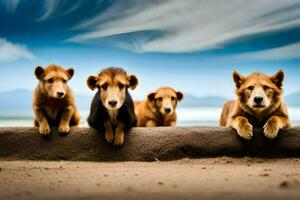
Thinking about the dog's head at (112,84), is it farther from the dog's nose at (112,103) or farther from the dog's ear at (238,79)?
the dog's ear at (238,79)

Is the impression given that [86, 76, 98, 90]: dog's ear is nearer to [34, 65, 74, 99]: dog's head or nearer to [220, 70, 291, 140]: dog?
[34, 65, 74, 99]: dog's head

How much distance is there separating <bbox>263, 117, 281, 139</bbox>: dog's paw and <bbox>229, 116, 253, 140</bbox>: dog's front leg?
0.19 meters

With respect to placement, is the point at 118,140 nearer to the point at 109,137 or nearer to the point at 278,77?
the point at 109,137

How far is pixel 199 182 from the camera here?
4215mm

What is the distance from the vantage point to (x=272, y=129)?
6.13m

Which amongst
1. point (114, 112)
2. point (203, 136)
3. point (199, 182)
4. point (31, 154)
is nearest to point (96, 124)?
point (114, 112)

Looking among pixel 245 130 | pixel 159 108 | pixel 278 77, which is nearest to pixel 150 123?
pixel 159 108

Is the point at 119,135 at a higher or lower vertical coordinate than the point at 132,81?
lower

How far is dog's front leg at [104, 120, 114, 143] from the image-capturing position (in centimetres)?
623

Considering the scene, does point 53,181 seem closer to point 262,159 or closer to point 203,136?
point 203,136

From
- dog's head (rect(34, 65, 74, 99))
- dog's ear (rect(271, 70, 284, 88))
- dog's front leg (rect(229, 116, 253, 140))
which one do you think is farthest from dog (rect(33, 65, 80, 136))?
dog's ear (rect(271, 70, 284, 88))

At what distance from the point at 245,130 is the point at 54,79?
246 cm

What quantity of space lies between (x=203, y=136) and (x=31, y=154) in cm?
219

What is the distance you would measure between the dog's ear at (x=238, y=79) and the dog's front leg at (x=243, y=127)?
462 millimetres
